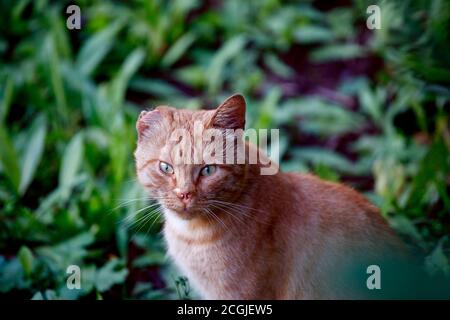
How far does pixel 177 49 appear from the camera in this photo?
556 cm

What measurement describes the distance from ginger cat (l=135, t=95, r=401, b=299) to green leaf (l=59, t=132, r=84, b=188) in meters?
1.46

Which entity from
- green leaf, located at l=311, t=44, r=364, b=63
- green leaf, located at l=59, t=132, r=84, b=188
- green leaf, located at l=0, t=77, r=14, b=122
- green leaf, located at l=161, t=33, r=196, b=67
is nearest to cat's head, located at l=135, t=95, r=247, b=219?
green leaf, located at l=59, t=132, r=84, b=188

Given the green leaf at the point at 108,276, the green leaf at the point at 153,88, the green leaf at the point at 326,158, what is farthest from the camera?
the green leaf at the point at 153,88

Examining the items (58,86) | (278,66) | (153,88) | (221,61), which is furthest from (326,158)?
(58,86)

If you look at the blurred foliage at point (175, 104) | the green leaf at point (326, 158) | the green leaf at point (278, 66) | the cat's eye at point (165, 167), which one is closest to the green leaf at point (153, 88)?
the blurred foliage at point (175, 104)

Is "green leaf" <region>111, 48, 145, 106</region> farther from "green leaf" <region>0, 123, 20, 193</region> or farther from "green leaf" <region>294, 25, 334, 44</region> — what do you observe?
Result: "green leaf" <region>294, 25, 334, 44</region>

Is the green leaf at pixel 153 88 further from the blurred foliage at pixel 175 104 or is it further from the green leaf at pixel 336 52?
the green leaf at pixel 336 52

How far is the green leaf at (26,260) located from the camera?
3.79 metres

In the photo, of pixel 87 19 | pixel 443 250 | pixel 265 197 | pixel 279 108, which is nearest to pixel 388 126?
pixel 279 108

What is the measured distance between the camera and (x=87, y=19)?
5.78 meters

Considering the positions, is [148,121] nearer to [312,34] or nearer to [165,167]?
[165,167]

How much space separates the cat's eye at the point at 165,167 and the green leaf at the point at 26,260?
1161 mm

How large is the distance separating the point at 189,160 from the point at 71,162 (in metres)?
1.84

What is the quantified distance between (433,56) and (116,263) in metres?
2.06
